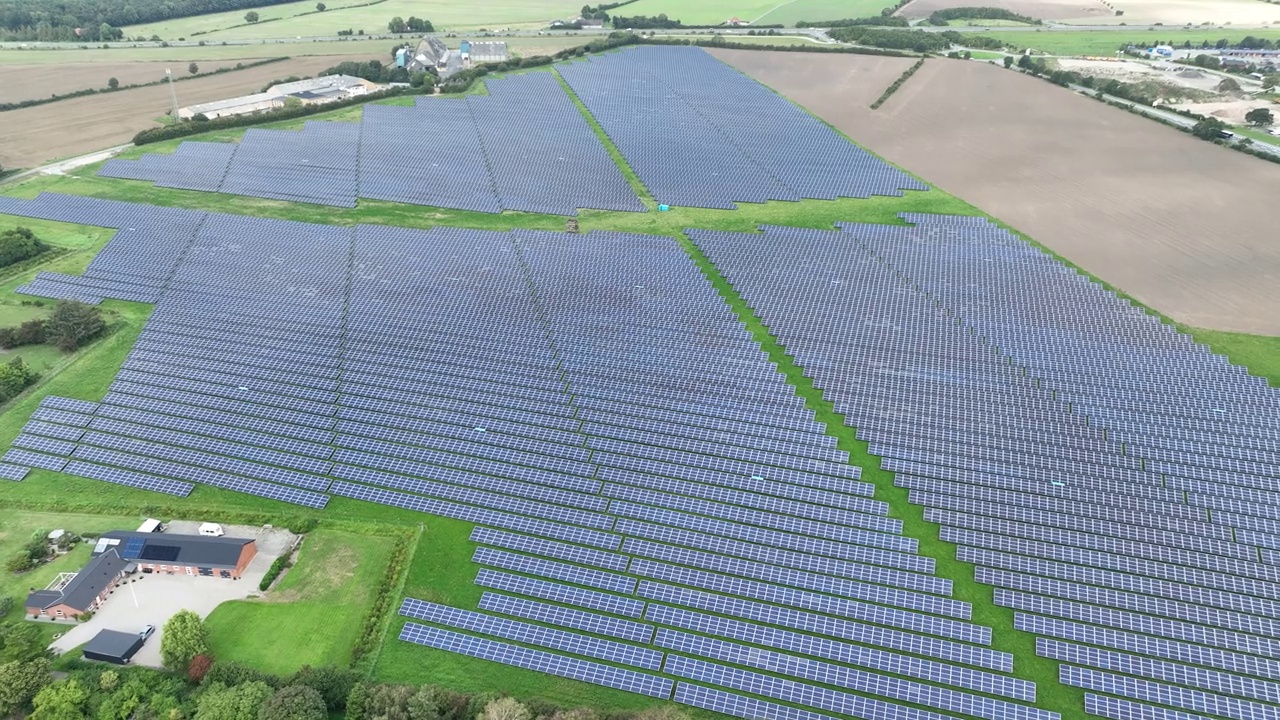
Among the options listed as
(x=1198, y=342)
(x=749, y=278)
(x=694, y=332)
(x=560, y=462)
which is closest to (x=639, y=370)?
(x=694, y=332)

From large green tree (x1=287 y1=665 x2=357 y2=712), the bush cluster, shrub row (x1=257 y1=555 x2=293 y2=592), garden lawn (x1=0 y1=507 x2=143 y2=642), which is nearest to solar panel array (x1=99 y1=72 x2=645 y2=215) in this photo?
the bush cluster

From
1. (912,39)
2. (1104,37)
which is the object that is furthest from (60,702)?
(1104,37)

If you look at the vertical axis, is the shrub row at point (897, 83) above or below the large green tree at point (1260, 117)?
above

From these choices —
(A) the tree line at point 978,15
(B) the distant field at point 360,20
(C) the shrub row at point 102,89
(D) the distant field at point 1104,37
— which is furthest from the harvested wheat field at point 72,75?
(D) the distant field at point 1104,37

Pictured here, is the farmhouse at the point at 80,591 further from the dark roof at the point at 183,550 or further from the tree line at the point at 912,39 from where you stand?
the tree line at the point at 912,39

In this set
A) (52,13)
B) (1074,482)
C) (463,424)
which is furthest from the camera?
(52,13)

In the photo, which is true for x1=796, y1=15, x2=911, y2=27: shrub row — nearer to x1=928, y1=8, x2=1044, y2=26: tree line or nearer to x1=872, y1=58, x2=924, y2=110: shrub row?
x1=928, y1=8, x2=1044, y2=26: tree line

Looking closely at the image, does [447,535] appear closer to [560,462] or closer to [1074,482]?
[560,462]
